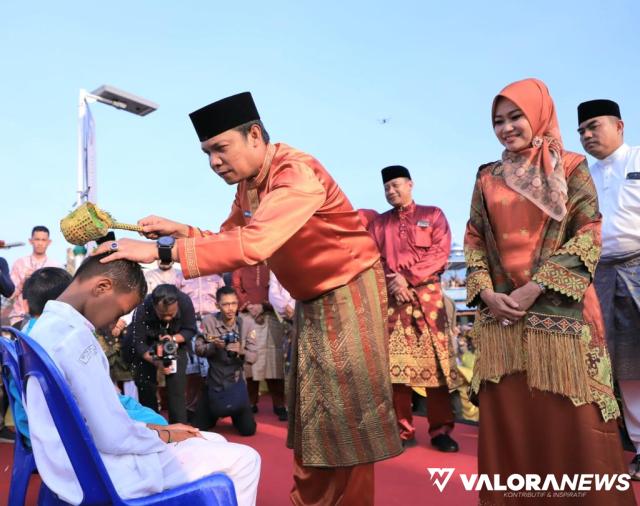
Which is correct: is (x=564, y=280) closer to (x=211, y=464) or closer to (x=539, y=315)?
(x=539, y=315)

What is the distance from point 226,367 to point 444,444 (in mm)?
2007

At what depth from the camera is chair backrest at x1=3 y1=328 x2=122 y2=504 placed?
4.55 feet

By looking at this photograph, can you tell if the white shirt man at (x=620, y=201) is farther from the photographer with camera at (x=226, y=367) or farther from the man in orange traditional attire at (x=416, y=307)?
the photographer with camera at (x=226, y=367)

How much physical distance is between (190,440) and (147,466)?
20cm

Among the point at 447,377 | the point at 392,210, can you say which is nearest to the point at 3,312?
the point at 392,210

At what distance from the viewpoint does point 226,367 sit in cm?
500

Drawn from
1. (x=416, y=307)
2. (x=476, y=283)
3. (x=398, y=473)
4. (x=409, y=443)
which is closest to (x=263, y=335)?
(x=416, y=307)

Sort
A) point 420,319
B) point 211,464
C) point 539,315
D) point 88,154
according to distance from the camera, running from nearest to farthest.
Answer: point 211,464 < point 539,315 < point 420,319 < point 88,154

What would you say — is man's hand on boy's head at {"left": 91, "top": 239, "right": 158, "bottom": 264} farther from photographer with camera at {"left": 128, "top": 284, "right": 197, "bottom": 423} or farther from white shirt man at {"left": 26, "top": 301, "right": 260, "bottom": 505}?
photographer with camera at {"left": 128, "top": 284, "right": 197, "bottom": 423}

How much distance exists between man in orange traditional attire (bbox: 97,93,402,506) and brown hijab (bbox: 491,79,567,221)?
723 millimetres

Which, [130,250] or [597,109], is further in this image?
[597,109]

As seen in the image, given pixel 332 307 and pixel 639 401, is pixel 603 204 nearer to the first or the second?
pixel 639 401

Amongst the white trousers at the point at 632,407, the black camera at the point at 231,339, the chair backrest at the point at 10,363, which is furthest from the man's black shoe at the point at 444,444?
A: the chair backrest at the point at 10,363

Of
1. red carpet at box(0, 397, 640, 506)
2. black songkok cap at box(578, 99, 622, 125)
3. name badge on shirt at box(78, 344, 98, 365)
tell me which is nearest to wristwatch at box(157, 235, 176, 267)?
name badge on shirt at box(78, 344, 98, 365)
